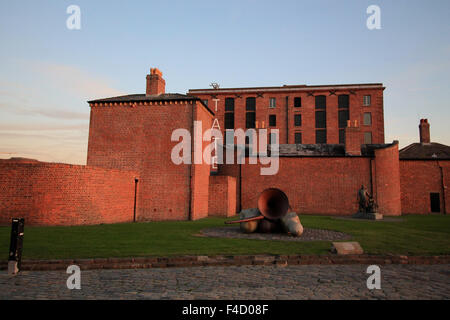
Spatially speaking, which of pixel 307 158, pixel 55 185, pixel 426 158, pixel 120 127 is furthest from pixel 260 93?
pixel 55 185

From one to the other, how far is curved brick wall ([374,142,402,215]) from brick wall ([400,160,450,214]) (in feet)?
9.13

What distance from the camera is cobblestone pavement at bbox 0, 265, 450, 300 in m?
5.41

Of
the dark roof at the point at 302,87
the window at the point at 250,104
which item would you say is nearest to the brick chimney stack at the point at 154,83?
the dark roof at the point at 302,87

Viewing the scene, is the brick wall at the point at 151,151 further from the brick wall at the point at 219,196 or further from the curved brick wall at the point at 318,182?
the curved brick wall at the point at 318,182

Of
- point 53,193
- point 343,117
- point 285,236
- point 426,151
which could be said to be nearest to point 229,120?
point 343,117

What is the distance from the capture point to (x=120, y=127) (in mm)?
23078

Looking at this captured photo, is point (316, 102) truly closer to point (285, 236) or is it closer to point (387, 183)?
point (387, 183)

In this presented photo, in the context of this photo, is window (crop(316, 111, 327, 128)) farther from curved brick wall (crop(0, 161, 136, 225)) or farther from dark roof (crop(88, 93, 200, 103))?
curved brick wall (crop(0, 161, 136, 225))

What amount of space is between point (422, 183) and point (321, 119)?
19.3m

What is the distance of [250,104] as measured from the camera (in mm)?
49875

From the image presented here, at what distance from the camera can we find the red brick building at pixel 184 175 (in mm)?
16719

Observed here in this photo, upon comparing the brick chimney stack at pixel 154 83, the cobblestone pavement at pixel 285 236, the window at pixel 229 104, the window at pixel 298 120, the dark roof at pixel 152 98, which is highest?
the window at pixel 229 104

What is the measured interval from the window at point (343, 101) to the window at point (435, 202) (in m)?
20.0
